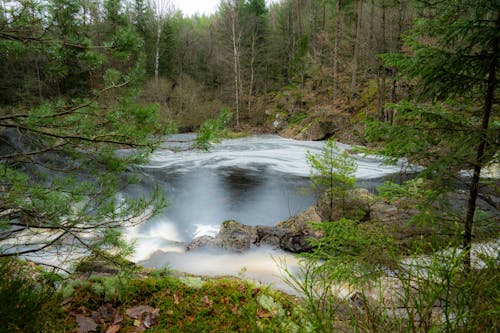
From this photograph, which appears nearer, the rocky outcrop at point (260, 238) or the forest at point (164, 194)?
the forest at point (164, 194)

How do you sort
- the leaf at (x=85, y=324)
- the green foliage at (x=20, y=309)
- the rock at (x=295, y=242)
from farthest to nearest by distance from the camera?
1. the rock at (x=295, y=242)
2. the leaf at (x=85, y=324)
3. the green foliage at (x=20, y=309)

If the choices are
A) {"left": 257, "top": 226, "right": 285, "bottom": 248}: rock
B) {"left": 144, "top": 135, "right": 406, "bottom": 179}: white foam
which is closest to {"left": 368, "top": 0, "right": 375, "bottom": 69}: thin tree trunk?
{"left": 144, "top": 135, "right": 406, "bottom": 179}: white foam

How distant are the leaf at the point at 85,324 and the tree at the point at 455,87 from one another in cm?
327

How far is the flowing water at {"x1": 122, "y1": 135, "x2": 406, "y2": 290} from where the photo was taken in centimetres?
617

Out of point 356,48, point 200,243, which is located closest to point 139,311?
point 200,243

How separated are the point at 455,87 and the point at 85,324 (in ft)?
13.9

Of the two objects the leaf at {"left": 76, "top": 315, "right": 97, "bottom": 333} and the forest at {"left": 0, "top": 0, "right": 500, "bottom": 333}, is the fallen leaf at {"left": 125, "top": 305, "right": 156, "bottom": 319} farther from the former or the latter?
the leaf at {"left": 76, "top": 315, "right": 97, "bottom": 333}

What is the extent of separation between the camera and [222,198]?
35.6ft

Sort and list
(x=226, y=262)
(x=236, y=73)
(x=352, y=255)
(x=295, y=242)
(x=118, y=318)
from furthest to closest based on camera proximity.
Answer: (x=236, y=73) < (x=295, y=242) < (x=226, y=262) < (x=352, y=255) < (x=118, y=318)

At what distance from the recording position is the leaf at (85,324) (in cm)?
218

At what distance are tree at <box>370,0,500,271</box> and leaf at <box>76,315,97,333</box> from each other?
327cm

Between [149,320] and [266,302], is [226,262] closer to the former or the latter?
[266,302]

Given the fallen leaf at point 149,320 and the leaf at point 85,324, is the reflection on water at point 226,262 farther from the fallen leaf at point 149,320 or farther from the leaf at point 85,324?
the leaf at point 85,324

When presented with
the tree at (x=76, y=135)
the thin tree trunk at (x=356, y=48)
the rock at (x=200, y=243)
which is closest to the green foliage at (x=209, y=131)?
the tree at (x=76, y=135)
